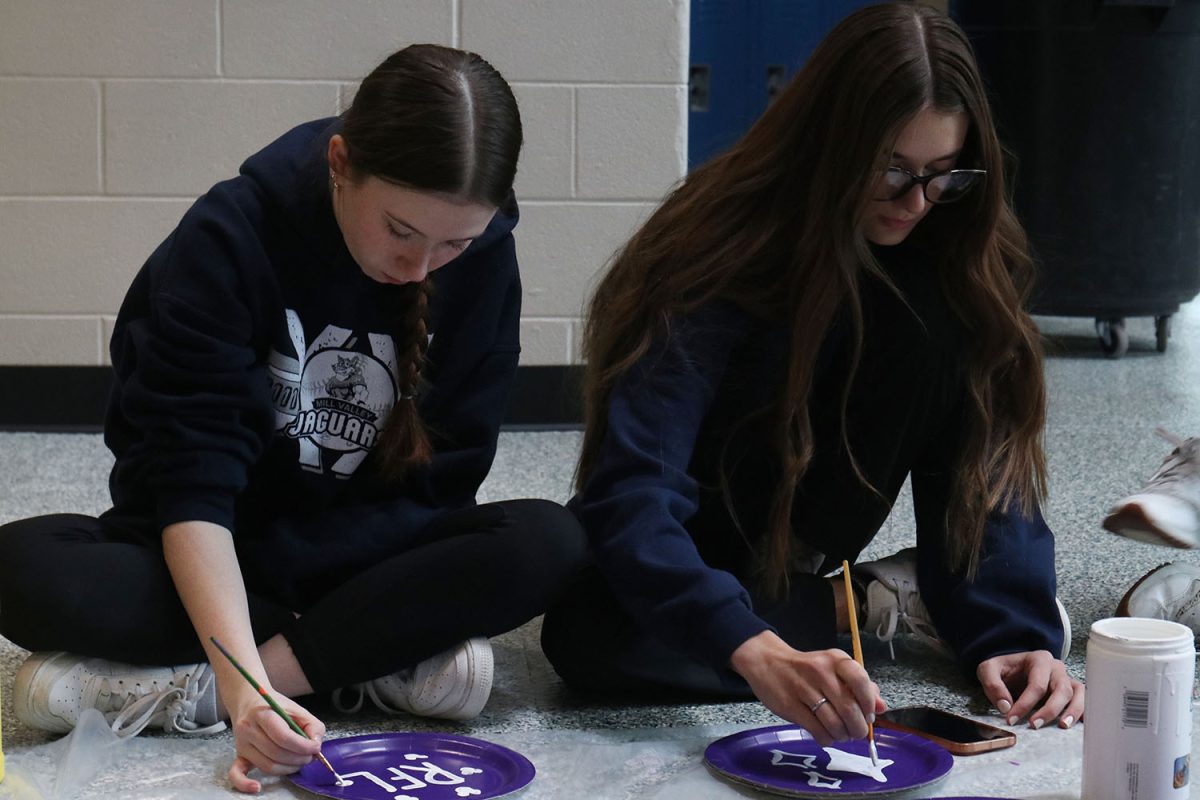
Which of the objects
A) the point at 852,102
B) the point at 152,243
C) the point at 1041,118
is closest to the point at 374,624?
the point at 852,102

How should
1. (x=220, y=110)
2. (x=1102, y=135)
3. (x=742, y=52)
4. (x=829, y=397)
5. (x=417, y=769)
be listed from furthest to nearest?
(x=742, y=52)
(x=1102, y=135)
(x=220, y=110)
(x=829, y=397)
(x=417, y=769)

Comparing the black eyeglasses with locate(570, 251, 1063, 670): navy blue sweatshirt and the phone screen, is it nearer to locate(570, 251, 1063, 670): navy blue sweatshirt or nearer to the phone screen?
locate(570, 251, 1063, 670): navy blue sweatshirt

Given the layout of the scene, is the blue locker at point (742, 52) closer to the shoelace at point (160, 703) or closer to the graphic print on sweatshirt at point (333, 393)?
the graphic print on sweatshirt at point (333, 393)

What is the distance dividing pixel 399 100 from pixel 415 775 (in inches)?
20.4

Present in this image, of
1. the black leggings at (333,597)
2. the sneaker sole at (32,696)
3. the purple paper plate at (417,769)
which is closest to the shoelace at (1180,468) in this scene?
the black leggings at (333,597)

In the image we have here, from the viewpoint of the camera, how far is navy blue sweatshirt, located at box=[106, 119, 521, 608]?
4.02 feet

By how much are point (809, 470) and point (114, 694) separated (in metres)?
0.63

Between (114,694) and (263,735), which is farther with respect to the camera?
(114,694)

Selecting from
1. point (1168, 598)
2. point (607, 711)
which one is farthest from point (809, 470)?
point (1168, 598)

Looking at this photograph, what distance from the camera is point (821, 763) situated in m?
1.15

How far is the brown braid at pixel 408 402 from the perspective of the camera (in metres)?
1.33

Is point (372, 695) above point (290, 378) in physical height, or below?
below

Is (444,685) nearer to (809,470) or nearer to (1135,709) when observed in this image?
(809,470)

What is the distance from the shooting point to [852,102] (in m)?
1.24
